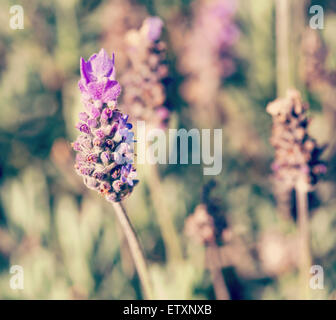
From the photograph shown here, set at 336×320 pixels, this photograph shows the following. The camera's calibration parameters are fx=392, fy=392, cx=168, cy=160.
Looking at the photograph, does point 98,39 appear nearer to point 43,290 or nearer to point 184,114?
point 184,114

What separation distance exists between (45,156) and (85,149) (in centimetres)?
93

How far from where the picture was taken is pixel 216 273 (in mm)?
1416

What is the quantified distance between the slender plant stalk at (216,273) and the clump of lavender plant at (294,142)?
38cm

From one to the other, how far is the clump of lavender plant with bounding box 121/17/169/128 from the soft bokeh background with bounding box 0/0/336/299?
15 cm

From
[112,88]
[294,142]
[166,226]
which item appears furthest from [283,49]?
[112,88]

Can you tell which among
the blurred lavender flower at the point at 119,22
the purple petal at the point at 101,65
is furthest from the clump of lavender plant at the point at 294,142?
the blurred lavender flower at the point at 119,22

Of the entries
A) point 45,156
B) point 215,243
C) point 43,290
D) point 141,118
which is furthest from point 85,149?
point 45,156

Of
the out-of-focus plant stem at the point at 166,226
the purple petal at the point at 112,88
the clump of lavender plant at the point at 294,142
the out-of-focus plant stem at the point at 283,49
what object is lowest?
the out-of-focus plant stem at the point at 166,226

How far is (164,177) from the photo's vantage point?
1.67 meters

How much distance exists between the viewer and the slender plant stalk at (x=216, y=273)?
1357 millimetres

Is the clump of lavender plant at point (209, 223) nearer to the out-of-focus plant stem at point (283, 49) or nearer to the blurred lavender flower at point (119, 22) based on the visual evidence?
the out-of-focus plant stem at point (283, 49)

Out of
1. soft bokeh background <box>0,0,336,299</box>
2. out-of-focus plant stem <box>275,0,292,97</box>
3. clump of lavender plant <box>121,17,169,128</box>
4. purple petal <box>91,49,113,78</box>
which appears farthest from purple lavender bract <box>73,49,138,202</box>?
out-of-focus plant stem <box>275,0,292,97</box>

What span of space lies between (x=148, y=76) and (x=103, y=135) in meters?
0.45

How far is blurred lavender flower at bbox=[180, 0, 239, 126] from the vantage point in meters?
1.73
